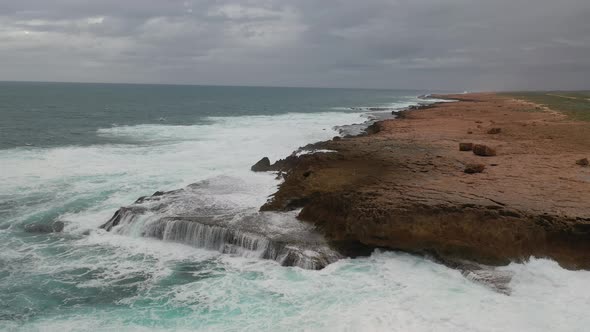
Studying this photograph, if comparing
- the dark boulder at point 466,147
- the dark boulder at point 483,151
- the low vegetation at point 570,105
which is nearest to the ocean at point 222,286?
the dark boulder at point 483,151

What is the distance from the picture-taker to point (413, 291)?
1589 centimetres

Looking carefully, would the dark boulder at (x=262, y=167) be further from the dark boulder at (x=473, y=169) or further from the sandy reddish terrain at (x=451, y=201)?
the dark boulder at (x=473, y=169)

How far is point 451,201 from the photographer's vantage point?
63.7 feet

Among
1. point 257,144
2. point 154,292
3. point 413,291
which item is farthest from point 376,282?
point 257,144

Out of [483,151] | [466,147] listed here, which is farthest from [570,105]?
[483,151]

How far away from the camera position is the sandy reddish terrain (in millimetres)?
17453

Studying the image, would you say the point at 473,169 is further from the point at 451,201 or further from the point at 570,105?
the point at 570,105

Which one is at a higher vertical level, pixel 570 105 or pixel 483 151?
pixel 570 105

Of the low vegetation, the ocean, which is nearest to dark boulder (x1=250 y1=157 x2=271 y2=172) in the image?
the ocean

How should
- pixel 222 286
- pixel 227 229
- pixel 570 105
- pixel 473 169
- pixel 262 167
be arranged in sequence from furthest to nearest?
pixel 570 105 < pixel 262 167 < pixel 473 169 < pixel 227 229 < pixel 222 286

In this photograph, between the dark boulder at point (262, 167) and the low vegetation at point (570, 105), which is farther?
the low vegetation at point (570, 105)

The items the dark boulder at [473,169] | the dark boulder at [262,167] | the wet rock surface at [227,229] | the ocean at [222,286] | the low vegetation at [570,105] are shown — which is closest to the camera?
the ocean at [222,286]

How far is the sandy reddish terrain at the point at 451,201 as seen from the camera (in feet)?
57.3

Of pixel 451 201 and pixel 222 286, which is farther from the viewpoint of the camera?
pixel 451 201
